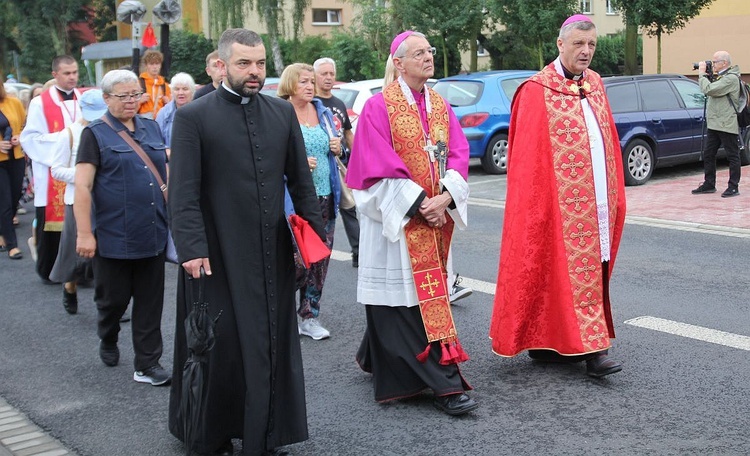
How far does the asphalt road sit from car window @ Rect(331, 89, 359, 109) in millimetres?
8184

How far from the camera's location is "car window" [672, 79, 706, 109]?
14539mm

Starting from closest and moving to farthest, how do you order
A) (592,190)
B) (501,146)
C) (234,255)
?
(234,255), (592,190), (501,146)

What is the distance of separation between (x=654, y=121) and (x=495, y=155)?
267 centimetres

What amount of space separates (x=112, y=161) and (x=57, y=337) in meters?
1.97

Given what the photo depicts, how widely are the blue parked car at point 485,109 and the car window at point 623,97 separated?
1960mm

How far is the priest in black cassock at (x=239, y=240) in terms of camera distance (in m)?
4.29

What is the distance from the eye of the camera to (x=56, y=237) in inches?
349

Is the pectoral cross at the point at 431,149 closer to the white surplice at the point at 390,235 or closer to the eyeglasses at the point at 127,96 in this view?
the white surplice at the point at 390,235

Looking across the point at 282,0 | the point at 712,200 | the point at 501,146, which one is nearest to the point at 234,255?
the point at 712,200

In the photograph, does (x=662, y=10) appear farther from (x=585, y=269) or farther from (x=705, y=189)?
(x=585, y=269)

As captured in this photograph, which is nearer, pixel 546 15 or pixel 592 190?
pixel 592 190

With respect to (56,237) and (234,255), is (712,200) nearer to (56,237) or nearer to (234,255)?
(56,237)

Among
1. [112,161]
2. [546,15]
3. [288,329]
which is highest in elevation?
[546,15]

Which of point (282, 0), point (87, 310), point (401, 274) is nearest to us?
point (401, 274)
